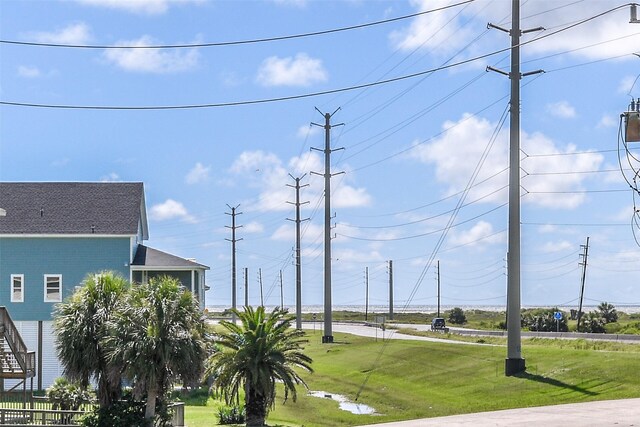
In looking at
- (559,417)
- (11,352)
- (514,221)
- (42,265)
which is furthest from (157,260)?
(559,417)

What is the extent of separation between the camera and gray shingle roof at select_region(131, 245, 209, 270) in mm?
55656

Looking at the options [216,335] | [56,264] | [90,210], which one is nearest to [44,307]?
[56,264]

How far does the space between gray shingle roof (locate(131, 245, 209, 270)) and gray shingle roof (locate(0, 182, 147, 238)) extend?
1.84 metres

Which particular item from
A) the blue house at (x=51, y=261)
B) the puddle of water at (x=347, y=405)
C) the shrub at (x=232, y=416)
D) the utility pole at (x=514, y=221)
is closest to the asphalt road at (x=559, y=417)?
the shrub at (x=232, y=416)

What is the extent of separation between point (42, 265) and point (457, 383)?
24.6 m

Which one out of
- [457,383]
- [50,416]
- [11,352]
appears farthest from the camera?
[457,383]

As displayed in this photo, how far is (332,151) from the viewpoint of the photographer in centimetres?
7881

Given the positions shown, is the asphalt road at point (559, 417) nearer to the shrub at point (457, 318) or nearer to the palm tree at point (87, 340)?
the palm tree at point (87, 340)

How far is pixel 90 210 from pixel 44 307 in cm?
612

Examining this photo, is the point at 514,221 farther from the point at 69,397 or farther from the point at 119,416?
the point at 69,397

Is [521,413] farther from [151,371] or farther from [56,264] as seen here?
[56,264]

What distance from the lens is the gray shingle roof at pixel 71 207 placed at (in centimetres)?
5528

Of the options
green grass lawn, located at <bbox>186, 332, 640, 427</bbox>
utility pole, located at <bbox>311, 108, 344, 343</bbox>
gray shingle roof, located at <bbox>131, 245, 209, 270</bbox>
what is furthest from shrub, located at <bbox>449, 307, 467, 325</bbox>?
gray shingle roof, located at <bbox>131, 245, 209, 270</bbox>

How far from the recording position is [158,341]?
30562mm
